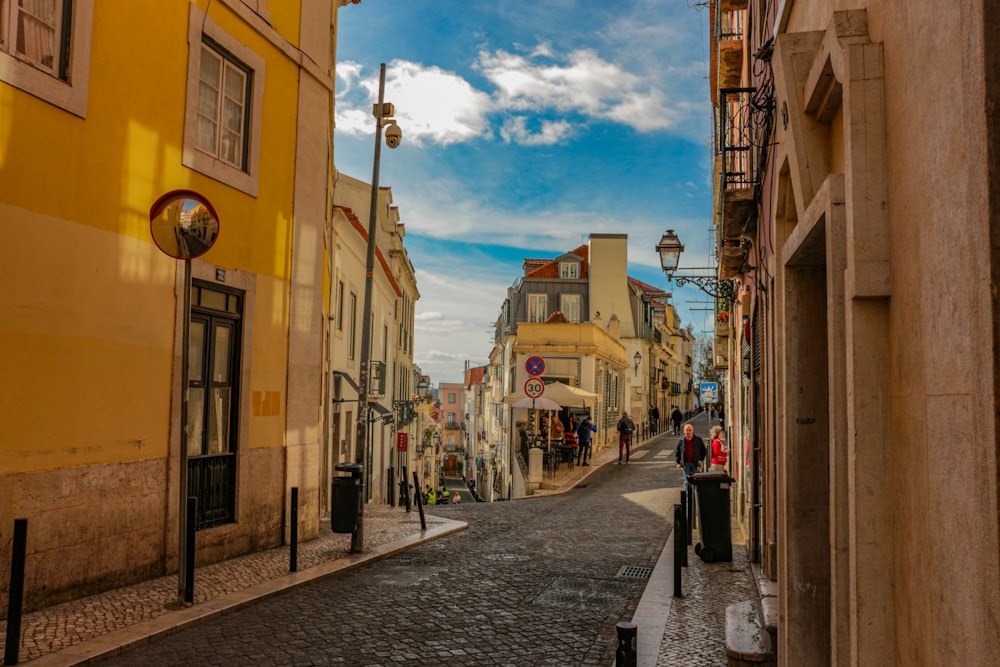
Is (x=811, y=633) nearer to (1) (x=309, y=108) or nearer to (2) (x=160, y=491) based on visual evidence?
(2) (x=160, y=491)

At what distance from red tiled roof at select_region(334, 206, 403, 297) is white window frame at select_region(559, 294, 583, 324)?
16.6 m

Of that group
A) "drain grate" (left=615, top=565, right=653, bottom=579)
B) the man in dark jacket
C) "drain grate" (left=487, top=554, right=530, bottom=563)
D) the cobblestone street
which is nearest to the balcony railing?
"drain grate" (left=615, top=565, right=653, bottom=579)

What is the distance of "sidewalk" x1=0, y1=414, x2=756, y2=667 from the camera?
20.2ft

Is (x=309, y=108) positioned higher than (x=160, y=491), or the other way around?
(x=309, y=108)

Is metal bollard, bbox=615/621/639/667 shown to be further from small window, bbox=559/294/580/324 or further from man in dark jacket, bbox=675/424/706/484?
small window, bbox=559/294/580/324

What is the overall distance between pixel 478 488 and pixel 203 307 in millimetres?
63485

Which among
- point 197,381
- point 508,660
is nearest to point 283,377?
point 197,381

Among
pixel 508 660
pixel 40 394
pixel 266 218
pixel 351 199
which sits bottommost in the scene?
pixel 508 660

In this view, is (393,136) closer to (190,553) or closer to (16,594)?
(190,553)

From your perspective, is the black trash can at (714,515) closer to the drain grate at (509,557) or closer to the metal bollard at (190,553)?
the drain grate at (509,557)

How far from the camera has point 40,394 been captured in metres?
7.14

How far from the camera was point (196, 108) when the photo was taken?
30.8 feet

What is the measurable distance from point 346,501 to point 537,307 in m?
38.4

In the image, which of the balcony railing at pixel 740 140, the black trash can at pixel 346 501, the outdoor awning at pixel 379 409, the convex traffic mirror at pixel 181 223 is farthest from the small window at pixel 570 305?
the convex traffic mirror at pixel 181 223
